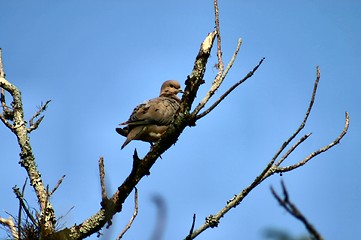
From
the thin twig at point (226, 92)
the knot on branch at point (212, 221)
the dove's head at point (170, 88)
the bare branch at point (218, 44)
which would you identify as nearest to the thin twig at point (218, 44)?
the bare branch at point (218, 44)

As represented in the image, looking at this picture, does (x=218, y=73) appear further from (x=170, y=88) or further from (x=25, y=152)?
(x=170, y=88)

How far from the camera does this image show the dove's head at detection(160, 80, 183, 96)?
8711mm

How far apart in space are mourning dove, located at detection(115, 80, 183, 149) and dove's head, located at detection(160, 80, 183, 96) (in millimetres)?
1336

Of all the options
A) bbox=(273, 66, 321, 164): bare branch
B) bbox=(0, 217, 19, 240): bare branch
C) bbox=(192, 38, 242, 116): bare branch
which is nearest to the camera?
bbox=(273, 66, 321, 164): bare branch

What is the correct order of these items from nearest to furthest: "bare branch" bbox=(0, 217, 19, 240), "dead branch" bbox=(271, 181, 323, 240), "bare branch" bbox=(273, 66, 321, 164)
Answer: "dead branch" bbox=(271, 181, 323, 240) < "bare branch" bbox=(273, 66, 321, 164) < "bare branch" bbox=(0, 217, 19, 240)

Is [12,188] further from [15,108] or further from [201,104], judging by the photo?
[201,104]

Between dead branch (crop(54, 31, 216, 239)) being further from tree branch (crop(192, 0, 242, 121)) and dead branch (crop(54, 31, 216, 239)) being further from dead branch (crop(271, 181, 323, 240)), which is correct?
dead branch (crop(271, 181, 323, 240))

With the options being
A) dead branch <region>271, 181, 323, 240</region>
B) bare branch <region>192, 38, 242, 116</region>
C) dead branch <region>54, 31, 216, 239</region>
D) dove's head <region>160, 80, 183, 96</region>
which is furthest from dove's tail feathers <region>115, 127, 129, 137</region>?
dead branch <region>271, 181, 323, 240</region>

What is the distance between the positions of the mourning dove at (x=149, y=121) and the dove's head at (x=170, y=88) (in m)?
1.34

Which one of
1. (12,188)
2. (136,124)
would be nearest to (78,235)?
(12,188)

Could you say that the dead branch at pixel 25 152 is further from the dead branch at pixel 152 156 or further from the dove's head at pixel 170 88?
the dove's head at pixel 170 88

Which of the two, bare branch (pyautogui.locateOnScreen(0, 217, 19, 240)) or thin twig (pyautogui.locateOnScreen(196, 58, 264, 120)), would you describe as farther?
bare branch (pyautogui.locateOnScreen(0, 217, 19, 240))

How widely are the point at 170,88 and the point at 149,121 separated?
2.16 meters

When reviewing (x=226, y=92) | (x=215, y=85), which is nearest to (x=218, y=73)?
(x=215, y=85)
